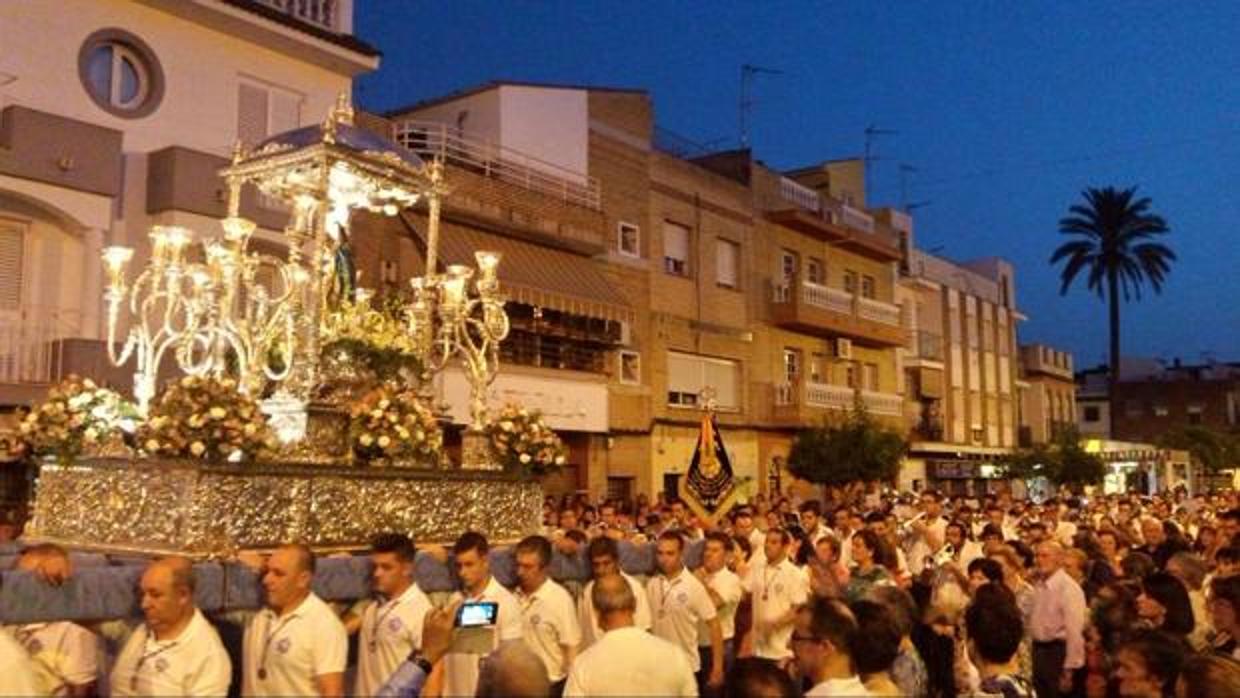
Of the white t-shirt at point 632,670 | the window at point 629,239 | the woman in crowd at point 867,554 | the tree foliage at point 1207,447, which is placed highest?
the window at point 629,239

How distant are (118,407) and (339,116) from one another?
3.47 meters

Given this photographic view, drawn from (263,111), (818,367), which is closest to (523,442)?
(263,111)

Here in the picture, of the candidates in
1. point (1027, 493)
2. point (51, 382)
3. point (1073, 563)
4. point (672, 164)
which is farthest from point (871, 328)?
point (1073, 563)

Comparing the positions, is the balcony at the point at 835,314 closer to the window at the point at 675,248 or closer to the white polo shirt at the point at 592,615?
the window at the point at 675,248

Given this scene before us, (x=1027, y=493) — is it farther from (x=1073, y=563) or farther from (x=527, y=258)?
(x=1073, y=563)

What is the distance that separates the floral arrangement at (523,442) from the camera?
36.7ft

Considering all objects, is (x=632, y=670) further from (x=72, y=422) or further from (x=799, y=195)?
(x=799, y=195)

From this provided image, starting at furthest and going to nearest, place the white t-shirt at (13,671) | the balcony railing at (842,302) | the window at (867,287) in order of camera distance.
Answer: the window at (867,287) < the balcony railing at (842,302) < the white t-shirt at (13,671)

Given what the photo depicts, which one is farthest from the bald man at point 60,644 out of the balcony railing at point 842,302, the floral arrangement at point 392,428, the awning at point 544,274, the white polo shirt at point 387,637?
the balcony railing at point 842,302

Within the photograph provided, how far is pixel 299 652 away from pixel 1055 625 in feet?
19.5

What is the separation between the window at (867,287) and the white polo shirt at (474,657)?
104ft

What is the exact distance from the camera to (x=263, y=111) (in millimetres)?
19266

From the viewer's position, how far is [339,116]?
461 inches

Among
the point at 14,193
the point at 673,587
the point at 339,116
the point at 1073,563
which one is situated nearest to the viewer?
the point at 673,587
